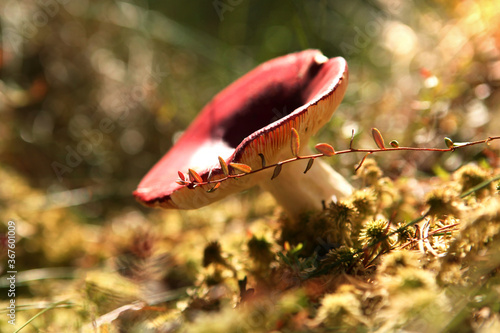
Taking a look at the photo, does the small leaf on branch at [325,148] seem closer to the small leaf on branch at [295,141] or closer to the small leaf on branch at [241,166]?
the small leaf on branch at [295,141]

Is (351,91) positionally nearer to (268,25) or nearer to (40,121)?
(268,25)

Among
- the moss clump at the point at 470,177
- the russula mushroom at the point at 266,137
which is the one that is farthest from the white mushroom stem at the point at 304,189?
the moss clump at the point at 470,177

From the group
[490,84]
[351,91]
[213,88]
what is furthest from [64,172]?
[490,84]

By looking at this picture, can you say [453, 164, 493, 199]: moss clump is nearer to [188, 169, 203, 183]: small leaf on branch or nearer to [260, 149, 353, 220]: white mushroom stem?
[260, 149, 353, 220]: white mushroom stem

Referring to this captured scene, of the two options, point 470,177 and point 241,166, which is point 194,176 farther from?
point 470,177

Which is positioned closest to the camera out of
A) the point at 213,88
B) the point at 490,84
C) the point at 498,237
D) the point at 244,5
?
the point at 498,237

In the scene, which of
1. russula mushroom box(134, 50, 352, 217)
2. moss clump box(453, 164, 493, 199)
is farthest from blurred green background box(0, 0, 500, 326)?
moss clump box(453, 164, 493, 199)

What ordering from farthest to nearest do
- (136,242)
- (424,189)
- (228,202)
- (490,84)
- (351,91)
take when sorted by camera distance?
1. (351,91)
2. (228,202)
3. (490,84)
4. (136,242)
5. (424,189)
